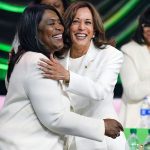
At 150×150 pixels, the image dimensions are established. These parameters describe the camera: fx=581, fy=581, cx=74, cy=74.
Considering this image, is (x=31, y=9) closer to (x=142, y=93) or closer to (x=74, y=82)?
(x=74, y=82)

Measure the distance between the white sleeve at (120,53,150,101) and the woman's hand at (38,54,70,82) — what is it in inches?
45.1

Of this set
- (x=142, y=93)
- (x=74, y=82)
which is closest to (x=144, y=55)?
(x=142, y=93)

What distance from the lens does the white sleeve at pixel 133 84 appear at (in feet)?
11.6

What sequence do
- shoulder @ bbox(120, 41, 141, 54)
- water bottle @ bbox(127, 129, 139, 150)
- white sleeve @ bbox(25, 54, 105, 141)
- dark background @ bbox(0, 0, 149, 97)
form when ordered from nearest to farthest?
white sleeve @ bbox(25, 54, 105, 141) < water bottle @ bbox(127, 129, 139, 150) < shoulder @ bbox(120, 41, 141, 54) < dark background @ bbox(0, 0, 149, 97)

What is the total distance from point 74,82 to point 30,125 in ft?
1.23

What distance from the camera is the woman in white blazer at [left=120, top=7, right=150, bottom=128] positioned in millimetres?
3551

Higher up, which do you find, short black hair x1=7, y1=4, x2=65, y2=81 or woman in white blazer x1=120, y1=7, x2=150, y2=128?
short black hair x1=7, y1=4, x2=65, y2=81

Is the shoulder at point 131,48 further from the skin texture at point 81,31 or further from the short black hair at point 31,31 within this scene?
the short black hair at point 31,31

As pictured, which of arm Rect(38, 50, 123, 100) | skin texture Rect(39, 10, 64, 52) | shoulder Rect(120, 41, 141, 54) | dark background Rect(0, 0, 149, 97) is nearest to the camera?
skin texture Rect(39, 10, 64, 52)

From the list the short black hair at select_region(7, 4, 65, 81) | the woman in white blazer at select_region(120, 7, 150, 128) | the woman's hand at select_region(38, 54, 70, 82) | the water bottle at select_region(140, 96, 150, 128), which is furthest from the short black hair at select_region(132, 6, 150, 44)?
the short black hair at select_region(7, 4, 65, 81)

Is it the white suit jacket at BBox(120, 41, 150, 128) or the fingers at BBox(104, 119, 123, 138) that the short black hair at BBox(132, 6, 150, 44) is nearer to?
the white suit jacket at BBox(120, 41, 150, 128)

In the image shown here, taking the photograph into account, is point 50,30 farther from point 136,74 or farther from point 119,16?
point 119,16

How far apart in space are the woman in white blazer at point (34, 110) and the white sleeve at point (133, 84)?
1.31 meters

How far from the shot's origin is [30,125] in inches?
85.7
